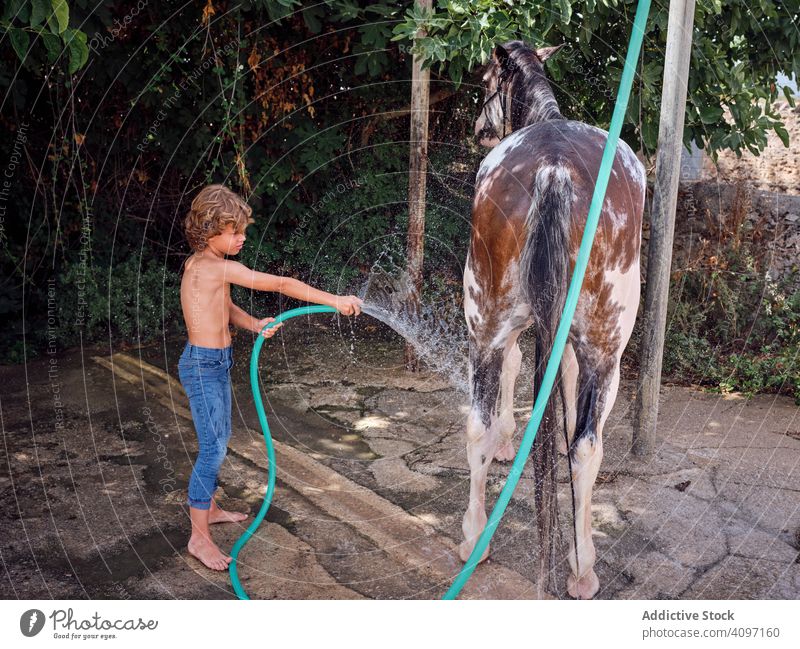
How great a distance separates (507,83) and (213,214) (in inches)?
59.2

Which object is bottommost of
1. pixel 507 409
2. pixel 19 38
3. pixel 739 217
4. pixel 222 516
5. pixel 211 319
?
pixel 222 516

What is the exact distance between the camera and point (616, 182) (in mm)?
2910

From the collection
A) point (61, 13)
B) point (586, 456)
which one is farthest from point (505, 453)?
point (61, 13)

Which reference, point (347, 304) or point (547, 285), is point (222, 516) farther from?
point (547, 285)

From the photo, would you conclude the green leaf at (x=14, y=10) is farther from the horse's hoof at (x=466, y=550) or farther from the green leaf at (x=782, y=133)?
the green leaf at (x=782, y=133)

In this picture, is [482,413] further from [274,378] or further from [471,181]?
[471,181]

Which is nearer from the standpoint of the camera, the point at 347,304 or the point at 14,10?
the point at 347,304

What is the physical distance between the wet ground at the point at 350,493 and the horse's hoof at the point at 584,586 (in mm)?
60

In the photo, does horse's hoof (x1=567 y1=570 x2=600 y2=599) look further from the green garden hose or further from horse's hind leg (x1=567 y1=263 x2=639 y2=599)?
the green garden hose

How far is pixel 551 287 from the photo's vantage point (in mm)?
2789

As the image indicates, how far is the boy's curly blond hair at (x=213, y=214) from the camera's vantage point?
2955mm

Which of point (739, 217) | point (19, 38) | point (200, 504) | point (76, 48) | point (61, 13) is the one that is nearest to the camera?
point (61, 13)

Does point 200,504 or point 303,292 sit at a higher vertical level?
point 303,292

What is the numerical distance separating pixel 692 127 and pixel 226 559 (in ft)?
12.6
